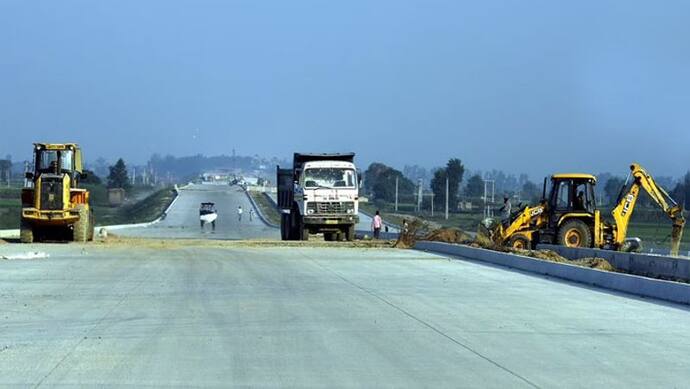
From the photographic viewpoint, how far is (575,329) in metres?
14.9

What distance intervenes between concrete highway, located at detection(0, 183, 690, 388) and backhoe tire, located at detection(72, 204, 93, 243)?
10.8 metres

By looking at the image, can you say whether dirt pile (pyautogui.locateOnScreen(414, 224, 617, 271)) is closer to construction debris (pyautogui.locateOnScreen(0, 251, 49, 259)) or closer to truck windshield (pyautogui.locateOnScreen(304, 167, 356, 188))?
truck windshield (pyautogui.locateOnScreen(304, 167, 356, 188))

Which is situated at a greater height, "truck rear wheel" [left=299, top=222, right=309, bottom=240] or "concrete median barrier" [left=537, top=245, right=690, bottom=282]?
"truck rear wheel" [left=299, top=222, right=309, bottom=240]

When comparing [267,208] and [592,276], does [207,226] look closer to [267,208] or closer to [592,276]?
[267,208]

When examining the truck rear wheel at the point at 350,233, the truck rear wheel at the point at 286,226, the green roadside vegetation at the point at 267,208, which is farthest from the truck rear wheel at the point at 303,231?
the green roadside vegetation at the point at 267,208

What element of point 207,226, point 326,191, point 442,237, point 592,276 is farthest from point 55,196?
point 207,226

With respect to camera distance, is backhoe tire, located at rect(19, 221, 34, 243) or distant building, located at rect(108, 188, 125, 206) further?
distant building, located at rect(108, 188, 125, 206)

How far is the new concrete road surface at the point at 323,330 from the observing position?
10.7 meters

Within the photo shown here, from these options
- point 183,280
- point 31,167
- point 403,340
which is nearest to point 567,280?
point 183,280

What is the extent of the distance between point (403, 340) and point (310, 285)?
8.38 metres

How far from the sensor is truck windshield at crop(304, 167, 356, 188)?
41.4m

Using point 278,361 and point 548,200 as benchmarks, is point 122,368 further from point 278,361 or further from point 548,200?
point 548,200

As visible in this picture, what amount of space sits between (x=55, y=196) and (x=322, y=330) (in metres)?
24.3

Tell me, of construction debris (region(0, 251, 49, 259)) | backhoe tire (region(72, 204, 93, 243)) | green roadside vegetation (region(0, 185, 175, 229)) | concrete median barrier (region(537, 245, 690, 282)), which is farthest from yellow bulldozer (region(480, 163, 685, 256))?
green roadside vegetation (region(0, 185, 175, 229))
